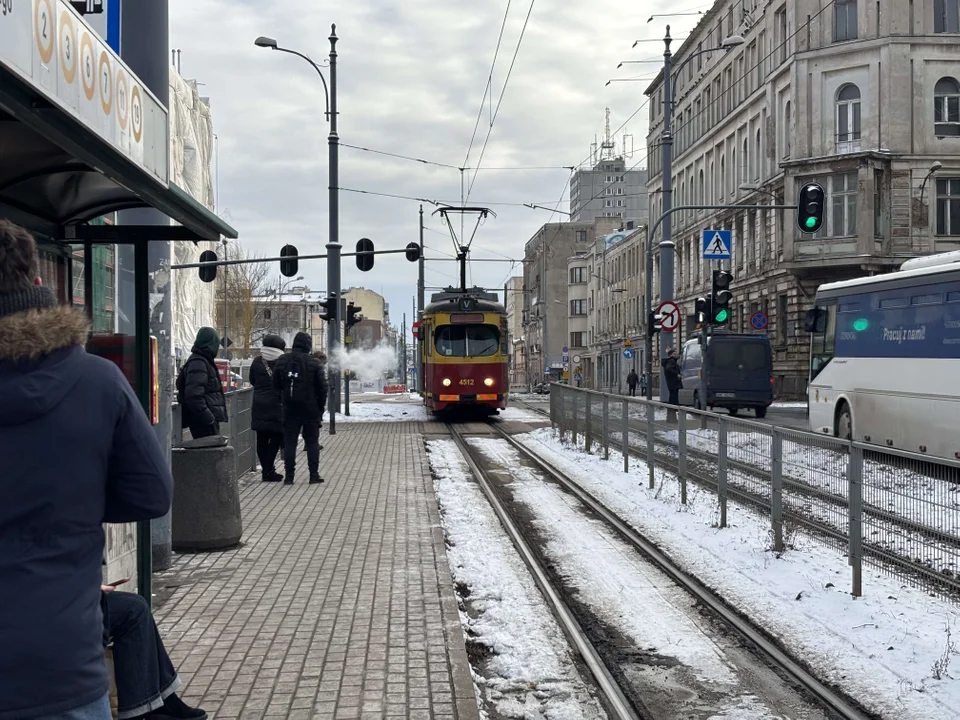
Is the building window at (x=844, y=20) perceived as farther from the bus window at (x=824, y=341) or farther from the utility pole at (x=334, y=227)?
the bus window at (x=824, y=341)

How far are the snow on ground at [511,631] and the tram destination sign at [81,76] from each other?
2.99 metres

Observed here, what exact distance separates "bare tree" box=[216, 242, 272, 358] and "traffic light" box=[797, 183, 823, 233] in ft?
169

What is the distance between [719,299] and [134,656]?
62.4 ft

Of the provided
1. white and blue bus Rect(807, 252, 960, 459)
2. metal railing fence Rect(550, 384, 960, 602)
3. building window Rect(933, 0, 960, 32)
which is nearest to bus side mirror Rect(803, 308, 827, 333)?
white and blue bus Rect(807, 252, 960, 459)

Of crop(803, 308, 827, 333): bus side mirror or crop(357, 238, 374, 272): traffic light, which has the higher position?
crop(357, 238, 374, 272): traffic light

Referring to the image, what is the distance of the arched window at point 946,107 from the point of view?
42375 millimetres

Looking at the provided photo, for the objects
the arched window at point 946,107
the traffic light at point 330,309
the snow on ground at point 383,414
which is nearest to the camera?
the traffic light at point 330,309

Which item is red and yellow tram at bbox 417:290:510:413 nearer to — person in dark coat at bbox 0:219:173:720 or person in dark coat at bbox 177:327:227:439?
person in dark coat at bbox 177:327:227:439

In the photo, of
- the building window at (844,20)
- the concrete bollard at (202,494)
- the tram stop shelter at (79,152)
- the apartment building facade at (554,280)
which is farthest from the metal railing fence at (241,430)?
the apartment building facade at (554,280)

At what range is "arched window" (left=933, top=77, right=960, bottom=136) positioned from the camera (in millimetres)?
42375

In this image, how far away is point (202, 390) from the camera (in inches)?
420

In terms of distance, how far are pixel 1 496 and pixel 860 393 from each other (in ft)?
55.8

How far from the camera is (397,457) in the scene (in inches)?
705

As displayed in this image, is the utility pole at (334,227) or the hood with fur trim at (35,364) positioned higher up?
the utility pole at (334,227)
